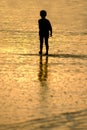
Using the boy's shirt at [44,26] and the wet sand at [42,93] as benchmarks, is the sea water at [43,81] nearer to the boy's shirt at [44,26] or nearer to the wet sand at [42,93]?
the wet sand at [42,93]

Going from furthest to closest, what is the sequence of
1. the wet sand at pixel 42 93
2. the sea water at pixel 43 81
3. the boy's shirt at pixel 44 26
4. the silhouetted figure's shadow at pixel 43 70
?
the boy's shirt at pixel 44 26 → the silhouetted figure's shadow at pixel 43 70 → the sea water at pixel 43 81 → the wet sand at pixel 42 93

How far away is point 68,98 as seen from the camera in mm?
A: 11453

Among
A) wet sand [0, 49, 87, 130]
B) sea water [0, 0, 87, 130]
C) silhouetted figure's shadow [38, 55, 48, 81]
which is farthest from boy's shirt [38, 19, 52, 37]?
silhouetted figure's shadow [38, 55, 48, 81]

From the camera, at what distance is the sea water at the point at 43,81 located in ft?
31.8

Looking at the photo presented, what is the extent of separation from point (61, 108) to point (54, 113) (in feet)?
Answer: 1.38

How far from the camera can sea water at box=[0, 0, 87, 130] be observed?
970 centimetres

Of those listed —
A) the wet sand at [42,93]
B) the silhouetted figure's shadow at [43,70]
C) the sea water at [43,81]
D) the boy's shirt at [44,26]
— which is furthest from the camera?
the boy's shirt at [44,26]

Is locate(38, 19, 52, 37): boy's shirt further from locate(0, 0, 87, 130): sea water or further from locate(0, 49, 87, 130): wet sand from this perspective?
locate(0, 49, 87, 130): wet sand

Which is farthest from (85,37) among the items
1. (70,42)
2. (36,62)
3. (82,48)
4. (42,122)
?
(42,122)

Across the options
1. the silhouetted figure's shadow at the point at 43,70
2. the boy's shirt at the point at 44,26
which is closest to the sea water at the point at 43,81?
the silhouetted figure's shadow at the point at 43,70

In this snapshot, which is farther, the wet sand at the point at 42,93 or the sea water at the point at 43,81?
the sea water at the point at 43,81

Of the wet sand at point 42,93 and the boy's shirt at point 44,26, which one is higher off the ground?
the wet sand at point 42,93

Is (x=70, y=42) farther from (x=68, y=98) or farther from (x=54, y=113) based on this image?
(x=54, y=113)

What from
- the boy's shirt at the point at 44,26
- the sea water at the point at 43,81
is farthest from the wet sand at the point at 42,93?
the boy's shirt at the point at 44,26
